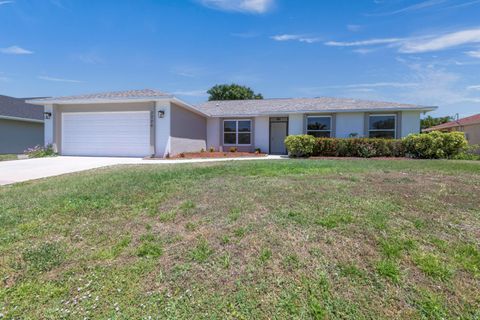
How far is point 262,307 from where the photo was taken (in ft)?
7.34

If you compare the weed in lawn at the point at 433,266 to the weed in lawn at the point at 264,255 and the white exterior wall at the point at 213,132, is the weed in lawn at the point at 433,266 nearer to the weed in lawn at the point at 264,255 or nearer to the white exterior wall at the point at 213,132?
the weed in lawn at the point at 264,255

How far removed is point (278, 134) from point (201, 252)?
1613 cm

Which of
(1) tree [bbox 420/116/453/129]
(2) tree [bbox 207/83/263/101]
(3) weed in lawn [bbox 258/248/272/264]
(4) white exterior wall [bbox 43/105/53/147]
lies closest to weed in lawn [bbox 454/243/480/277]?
(3) weed in lawn [bbox 258/248/272/264]

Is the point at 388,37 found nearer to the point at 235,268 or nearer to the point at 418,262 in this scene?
the point at 418,262

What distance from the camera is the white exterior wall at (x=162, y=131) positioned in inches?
526

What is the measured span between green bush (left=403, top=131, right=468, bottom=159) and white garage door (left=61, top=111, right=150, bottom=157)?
551 inches

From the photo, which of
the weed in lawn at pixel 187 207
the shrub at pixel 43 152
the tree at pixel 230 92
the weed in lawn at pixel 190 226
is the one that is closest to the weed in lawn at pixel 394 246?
the weed in lawn at pixel 190 226

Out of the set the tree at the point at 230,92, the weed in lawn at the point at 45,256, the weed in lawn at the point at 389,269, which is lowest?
the weed in lawn at the point at 45,256

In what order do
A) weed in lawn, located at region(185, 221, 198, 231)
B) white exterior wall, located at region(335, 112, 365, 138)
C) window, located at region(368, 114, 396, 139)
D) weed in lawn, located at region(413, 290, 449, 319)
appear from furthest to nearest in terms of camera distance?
1. white exterior wall, located at region(335, 112, 365, 138)
2. window, located at region(368, 114, 396, 139)
3. weed in lawn, located at region(185, 221, 198, 231)
4. weed in lawn, located at region(413, 290, 449, 319)

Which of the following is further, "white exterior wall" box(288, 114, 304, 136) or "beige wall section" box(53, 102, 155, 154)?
"white exterior wall" box(288, 114, 304, 136)

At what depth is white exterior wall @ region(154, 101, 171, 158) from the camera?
1337 centimetres

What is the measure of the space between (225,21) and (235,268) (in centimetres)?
1345

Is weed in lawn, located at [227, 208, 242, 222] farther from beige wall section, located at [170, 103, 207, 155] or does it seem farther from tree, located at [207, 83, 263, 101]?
tree, located at [207, 83, 263, 101]

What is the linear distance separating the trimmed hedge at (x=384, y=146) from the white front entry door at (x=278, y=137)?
4168mm
